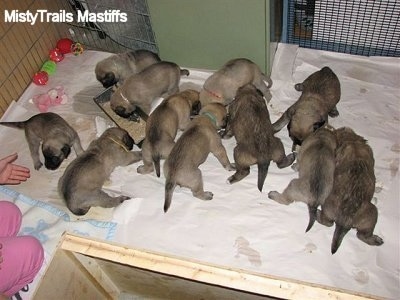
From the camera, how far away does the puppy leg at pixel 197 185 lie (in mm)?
2492

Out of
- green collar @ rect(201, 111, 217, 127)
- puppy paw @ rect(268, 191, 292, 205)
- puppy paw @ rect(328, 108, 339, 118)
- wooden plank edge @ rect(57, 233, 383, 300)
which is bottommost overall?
puppy paw @ rect(268, 191, 292, 205)

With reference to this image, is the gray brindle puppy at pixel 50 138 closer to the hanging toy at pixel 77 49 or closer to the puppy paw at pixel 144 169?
the puppy paw at pixel 144 169

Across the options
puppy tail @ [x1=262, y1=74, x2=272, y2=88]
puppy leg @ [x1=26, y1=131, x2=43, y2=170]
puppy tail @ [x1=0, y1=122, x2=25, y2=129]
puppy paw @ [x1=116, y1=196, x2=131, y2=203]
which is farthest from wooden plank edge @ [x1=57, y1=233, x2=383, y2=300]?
puppy tail @ [x1=262, y1=74, x2=272, y2=88]

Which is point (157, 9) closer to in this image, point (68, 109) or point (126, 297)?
point (68, 109)

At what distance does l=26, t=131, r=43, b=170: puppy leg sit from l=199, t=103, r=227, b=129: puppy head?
1181mm

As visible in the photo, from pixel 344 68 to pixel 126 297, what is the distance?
2.23 meters

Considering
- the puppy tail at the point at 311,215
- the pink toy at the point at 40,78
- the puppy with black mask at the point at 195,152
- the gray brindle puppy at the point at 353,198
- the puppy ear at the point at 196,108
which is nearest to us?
the gray brindle puppy at the point at 353,198

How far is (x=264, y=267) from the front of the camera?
93.3 inches

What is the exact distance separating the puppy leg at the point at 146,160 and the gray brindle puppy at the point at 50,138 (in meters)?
0.48

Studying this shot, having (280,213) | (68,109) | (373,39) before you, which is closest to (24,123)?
(68,109)

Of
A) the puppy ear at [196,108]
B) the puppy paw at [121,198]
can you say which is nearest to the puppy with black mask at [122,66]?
the puppy ear at [196,108]

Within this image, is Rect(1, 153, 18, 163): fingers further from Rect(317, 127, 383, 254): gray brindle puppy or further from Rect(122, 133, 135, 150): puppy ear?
Rect(317, 127, 383, 254): gray brindle puppy

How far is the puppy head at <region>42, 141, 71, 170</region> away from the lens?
110 inches

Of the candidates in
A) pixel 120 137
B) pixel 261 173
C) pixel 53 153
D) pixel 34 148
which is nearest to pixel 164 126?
pixel 120 137
